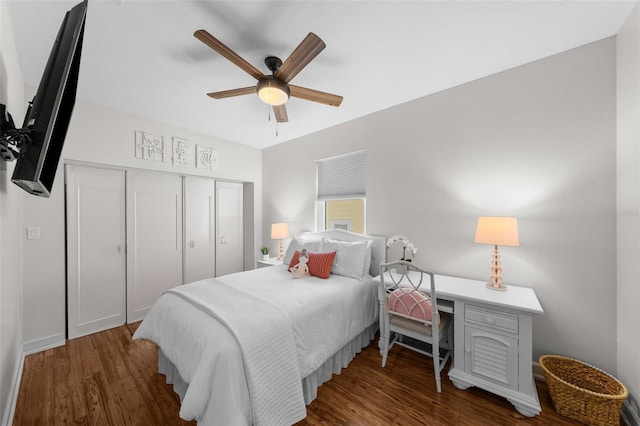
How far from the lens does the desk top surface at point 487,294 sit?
5.58 feet

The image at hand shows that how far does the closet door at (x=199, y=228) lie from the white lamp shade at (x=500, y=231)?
371cm

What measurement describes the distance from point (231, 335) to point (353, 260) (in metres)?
1.53

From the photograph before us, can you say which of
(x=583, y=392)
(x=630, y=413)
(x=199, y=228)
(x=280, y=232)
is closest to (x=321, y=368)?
(x=583, y=392)

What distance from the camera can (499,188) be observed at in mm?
2248

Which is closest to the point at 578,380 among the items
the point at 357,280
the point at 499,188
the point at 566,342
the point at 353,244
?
the point at 566,342

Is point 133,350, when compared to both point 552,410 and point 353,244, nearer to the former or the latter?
point 353,244

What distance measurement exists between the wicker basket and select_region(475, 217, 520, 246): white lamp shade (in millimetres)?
933

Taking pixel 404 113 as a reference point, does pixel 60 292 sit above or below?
below

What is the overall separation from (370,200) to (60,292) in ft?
11.8

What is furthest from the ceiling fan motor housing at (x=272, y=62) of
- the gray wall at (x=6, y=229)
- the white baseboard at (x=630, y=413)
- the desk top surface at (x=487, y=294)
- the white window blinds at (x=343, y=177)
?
the white baseboard at (x=630, y=413)

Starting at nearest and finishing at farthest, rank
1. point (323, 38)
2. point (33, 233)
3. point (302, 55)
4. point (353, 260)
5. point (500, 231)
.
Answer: point (302, 55)
point (323, 38)
point (500, 231)
point (33, 233)
point (353, 260)

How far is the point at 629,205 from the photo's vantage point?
1.63 meters

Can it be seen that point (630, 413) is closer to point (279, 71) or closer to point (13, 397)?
point (279, 71)

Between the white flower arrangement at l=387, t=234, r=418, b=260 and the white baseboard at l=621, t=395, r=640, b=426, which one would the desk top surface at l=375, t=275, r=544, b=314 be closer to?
the white flower arrangement at l=387, t=234, r=418, b=260
